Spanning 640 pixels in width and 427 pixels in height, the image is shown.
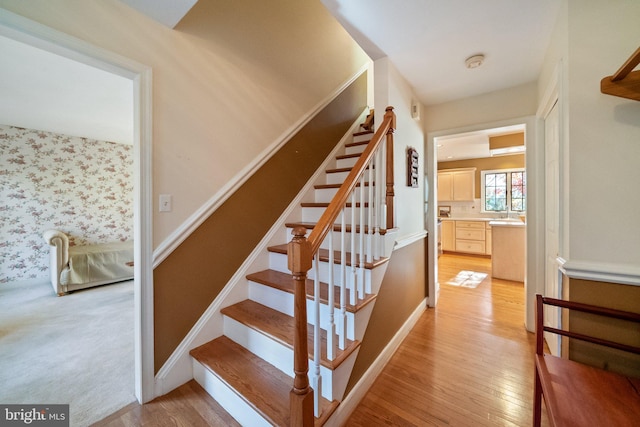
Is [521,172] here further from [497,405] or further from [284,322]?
[284,322]

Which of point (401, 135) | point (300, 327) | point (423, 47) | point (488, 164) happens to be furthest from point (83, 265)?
point (488, 164)

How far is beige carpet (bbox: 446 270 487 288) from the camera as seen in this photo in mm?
3637

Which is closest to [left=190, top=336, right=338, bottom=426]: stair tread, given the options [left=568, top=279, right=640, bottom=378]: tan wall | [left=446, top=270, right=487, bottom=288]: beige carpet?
[left=568, top=279, right=640, bottom=378]: tan wall

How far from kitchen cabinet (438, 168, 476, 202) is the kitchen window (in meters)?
0.27

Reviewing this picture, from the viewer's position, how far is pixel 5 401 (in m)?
1.45

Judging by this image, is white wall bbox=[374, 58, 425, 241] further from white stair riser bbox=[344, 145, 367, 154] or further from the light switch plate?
the light switch plate

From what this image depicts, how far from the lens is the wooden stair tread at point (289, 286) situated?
1424 millimetres

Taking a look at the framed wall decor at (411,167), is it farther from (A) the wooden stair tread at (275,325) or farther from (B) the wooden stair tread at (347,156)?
(A) the wooden stair tread at (275,325)

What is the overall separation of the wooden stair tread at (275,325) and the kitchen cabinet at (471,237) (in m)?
5.27

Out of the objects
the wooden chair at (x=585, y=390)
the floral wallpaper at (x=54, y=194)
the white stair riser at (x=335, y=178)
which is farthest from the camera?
the floral wallpaper at (x=54, y=194)

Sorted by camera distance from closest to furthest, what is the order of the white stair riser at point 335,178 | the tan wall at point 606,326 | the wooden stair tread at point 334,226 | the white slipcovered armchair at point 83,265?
the tan wall at point 606,326, the wooden stair tread at point 334,226, the white stair riser at point 335,178, the white slipcovered armchair at point 83,265

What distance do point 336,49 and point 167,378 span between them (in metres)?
3.61

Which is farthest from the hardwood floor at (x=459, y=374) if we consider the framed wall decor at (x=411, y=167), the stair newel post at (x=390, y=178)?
the framed wall decor at (x=411, y=167)

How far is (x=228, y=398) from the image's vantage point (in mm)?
1327
